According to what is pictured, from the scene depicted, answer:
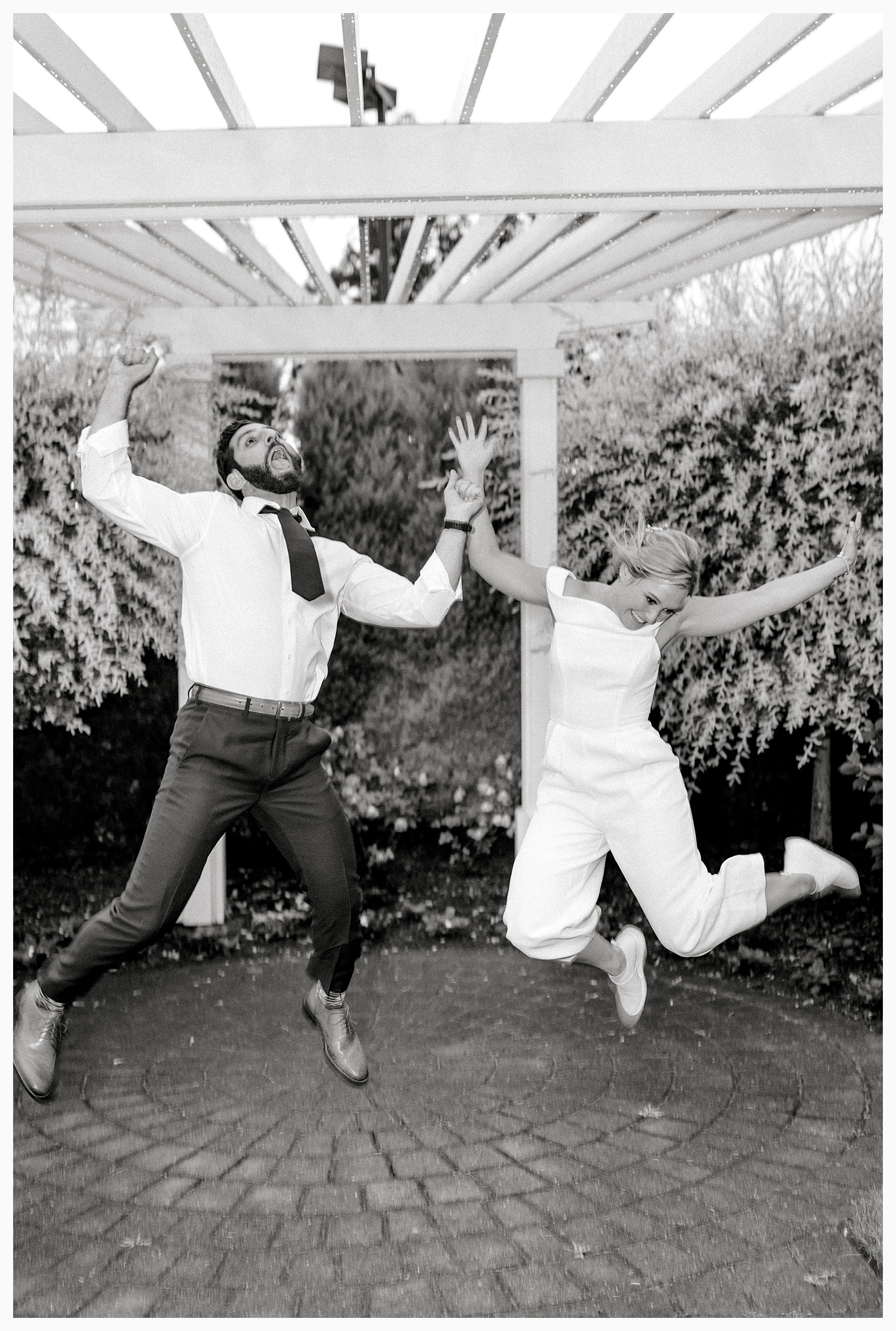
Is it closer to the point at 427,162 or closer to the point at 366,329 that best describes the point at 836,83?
the point at 427,162

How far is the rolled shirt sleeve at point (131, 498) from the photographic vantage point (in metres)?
3.07

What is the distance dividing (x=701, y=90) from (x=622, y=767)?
1.95 m

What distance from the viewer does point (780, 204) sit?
350 centimetres

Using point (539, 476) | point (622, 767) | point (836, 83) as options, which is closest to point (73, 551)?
point (539, 476)

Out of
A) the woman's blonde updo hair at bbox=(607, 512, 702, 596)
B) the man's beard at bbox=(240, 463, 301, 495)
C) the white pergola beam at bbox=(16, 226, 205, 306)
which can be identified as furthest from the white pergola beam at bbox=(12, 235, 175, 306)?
the woman's blonde updo hair at bbox=(607, 512, 702, 596)

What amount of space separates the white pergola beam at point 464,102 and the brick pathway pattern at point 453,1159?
2.99 m

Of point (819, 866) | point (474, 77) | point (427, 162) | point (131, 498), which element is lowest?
point (819, 866)

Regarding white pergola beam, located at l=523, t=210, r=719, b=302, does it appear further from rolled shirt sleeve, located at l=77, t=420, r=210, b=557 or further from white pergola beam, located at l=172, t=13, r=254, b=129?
rolled shirt sleeve, located at l=77, t=420, r=210, b=557

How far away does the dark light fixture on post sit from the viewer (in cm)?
349

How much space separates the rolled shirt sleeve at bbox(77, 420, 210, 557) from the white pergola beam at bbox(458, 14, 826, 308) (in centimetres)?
155

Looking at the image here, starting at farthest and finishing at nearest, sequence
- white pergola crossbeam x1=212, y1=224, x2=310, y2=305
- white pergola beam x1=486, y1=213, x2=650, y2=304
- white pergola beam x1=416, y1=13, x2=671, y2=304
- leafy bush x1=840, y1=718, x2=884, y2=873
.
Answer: leafy bush x1=840, y1=718, x2=884, y2=873 < white pergola beam x1=486, y1=213, x2=650, y2=304 < white pergola crossbeam x1=212, y1=224, x2=310, y2=305 < white pergola beam x1=416, y1=13, x2=671, y2=304

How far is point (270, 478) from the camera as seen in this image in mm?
3328

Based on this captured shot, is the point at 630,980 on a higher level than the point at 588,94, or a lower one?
lower

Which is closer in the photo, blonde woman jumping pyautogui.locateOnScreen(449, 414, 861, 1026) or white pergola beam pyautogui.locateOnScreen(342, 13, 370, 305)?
white pergola beam pyautogui.locateOnScreen(342, 13, 370, 305)
